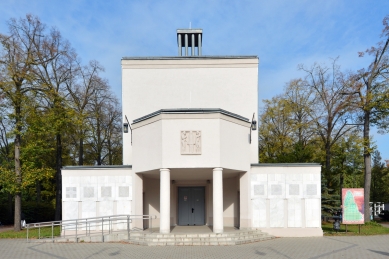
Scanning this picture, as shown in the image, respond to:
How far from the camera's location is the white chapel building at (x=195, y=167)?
1836 cm

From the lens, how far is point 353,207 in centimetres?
2081

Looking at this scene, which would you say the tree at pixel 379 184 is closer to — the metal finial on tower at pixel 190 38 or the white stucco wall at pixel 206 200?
the white stucco wall at pixel 206 200

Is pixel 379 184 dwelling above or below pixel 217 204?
below

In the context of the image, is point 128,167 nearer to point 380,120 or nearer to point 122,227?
point 122,227

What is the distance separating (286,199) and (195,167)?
5.49m

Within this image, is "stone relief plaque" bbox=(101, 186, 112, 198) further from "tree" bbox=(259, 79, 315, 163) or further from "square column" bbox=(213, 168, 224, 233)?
"tree" bbox=(259, 79, 315, 163)

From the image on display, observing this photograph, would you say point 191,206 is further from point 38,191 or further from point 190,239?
point 38,191

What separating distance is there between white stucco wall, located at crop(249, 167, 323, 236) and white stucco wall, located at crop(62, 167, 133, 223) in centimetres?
660

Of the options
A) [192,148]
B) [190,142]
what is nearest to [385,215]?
[192,148]

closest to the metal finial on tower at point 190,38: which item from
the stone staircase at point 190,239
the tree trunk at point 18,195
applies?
the tree trunk at point 18,195

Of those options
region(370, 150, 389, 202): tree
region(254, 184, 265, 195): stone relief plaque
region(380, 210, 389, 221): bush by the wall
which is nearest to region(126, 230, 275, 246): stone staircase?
region(254, 184, 265, 195): stone relief plaque

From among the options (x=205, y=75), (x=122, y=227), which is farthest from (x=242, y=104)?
(x=122, y=227)

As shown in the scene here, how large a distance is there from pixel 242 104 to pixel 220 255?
11.5 m

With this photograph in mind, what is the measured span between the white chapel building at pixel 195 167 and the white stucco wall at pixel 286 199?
0.05 meters
